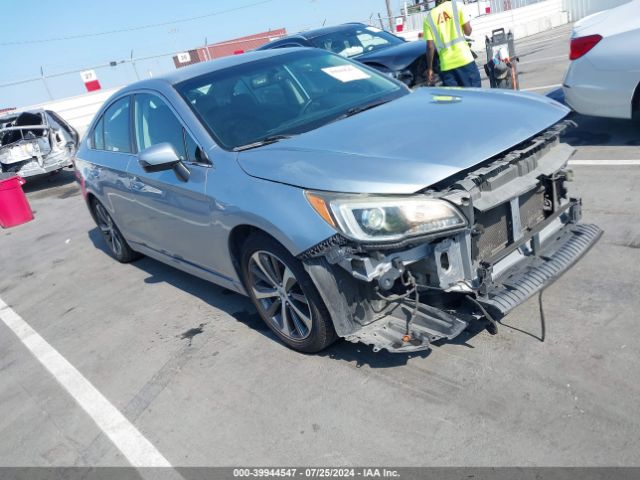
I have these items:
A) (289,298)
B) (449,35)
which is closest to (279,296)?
(289,298)

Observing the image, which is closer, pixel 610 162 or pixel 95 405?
pixel 95 405

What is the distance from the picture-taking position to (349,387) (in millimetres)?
3109

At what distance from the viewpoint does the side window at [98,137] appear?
5352 millimetres

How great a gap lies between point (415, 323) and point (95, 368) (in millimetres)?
2389

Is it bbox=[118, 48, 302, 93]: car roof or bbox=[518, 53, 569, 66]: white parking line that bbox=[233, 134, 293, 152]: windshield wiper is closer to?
bbox=[118, 48, 302, 93]: car roof

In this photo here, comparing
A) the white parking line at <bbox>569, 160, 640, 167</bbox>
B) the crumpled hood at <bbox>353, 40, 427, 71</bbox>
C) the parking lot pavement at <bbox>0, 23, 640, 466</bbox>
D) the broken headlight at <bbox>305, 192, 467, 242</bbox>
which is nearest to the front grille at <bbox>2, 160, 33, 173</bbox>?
the crumpled hood at <bbox>353, 40, 427, 71</bbox>

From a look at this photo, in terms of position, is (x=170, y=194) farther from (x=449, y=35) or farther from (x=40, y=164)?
(x=40, y=164)

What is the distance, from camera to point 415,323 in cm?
293

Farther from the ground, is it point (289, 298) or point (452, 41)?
point (452, 41)

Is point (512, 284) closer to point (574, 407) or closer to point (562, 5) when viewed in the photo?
point (574, 407)

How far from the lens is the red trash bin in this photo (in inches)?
351

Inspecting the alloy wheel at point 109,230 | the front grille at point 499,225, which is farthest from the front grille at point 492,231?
the alloy wheel at point 109,230

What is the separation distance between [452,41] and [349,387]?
18.2 feet

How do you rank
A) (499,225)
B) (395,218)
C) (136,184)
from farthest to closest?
1. (136,184)
2. (499,225)
3. (395,218)
